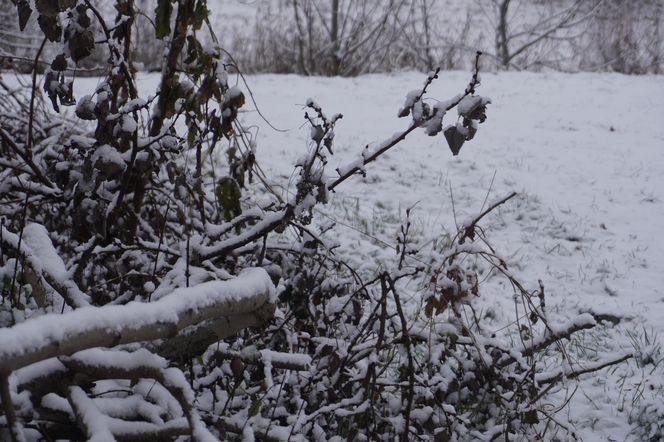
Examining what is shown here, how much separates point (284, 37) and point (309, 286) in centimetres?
1048

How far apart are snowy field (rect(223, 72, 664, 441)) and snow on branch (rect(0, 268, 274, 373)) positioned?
1283 mm

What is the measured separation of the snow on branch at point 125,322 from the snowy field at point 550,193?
1.28 m

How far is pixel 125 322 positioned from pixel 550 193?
476 centimetres

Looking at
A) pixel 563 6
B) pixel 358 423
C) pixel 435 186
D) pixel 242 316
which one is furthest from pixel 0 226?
pixel 563 6

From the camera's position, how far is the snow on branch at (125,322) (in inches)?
38.4

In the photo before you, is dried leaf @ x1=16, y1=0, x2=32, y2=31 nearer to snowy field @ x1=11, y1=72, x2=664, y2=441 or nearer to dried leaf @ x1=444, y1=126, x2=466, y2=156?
snowy field @ x1=11, y1=72, x2=664, y2=441

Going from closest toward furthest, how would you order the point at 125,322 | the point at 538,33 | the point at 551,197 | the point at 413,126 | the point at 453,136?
the point at 125,322 < the point at 453,136 < the point at 413,126 < the point at 551,197 < the point at 538,33

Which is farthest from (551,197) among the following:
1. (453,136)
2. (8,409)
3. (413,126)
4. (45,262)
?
(8,409)

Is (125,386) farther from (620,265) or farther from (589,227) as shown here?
(589,227)

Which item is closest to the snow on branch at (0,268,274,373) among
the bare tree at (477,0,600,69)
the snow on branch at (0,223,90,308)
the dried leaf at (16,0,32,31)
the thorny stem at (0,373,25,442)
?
the thorny stem at (0,373,25,442)

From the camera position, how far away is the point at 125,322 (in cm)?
112

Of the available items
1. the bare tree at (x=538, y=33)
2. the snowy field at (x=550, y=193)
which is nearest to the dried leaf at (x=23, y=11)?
the snowy field at (x=550, y=193)

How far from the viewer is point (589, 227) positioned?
461 cm

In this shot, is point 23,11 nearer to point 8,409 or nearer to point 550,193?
point 8,409
